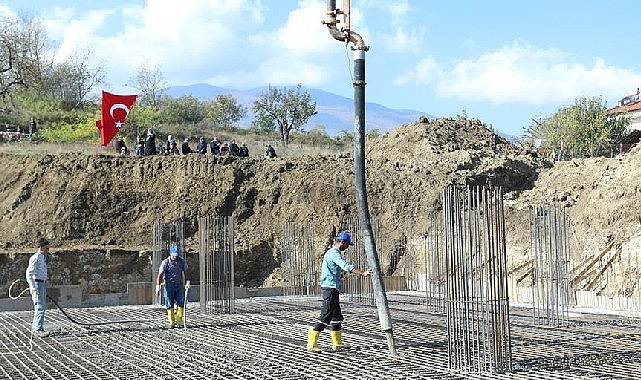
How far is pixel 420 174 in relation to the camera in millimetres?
28984

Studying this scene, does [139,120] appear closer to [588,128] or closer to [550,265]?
[588,128]

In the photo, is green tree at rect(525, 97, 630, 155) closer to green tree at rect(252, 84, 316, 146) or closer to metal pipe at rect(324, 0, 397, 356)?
green tree at rect(252, 84, 316, 146)

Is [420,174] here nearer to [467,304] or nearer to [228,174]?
[228,174]

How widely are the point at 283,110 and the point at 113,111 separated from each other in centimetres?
3578

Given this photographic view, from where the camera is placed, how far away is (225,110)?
69188 mm

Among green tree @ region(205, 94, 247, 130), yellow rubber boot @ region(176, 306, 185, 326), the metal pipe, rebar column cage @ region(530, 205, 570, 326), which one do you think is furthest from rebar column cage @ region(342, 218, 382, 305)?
green tree @ region(205, 94, 247, 130)

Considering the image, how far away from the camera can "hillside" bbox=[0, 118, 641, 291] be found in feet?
85.1

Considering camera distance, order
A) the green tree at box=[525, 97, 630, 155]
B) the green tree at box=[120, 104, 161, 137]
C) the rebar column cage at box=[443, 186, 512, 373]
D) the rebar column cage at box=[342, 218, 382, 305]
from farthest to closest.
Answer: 1. the green tree at box=[120, 104, 161, 137]
2. the green tree at box=[525, 97, 630, 155]
3. the rebar column cage at box=[342, 218, 382, 305]
4. the rebar column cage at box=[443, 186, 512, 373]

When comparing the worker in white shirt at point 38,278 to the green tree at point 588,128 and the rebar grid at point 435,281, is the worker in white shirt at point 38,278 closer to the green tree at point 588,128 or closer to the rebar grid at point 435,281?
the rebar grid at point 435,281

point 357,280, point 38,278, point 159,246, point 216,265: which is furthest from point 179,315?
point 357,280

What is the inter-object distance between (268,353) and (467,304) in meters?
2.82

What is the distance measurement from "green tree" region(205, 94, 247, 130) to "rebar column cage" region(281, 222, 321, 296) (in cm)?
4690

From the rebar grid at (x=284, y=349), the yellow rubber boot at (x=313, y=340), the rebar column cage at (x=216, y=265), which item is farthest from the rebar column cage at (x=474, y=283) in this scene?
the rebar column cage at (x=216, y=265)

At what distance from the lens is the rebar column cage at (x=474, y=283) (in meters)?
8.09
